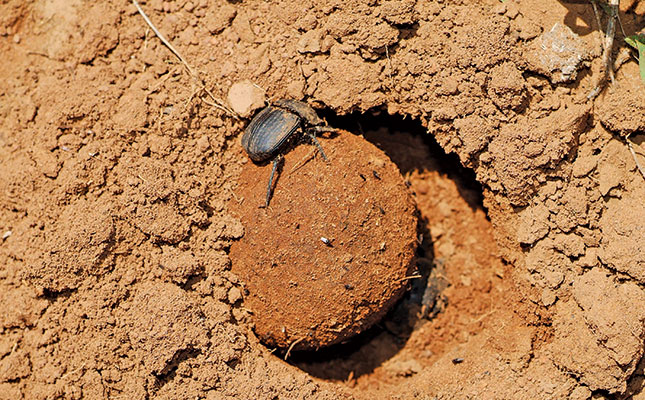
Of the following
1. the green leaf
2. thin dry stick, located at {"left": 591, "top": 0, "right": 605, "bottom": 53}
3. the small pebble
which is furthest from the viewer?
the small pebble

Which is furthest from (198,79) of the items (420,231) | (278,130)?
(420,231)

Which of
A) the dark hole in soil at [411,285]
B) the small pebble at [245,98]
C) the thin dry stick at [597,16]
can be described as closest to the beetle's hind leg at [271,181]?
the small pebble at [245,98]

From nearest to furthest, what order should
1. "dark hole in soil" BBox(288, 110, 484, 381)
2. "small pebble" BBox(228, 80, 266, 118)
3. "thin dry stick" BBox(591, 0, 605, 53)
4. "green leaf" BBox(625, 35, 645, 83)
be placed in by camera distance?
"green leaf" BBox(625, 35, 645, 83) < "thin dry stick" BBox(591, 0, 605, 53) < "small pebble" BBox(228, 80, 266, 118) < "dark hole in soil" BBox(288, 110, 484, 381)

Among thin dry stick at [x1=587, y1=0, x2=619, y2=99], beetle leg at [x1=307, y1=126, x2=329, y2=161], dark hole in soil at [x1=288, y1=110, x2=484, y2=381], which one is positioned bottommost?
dark hole in soil at [x1=288, y1=110, x2=484, y2=381]

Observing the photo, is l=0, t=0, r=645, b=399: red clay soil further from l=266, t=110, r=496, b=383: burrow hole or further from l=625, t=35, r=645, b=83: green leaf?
l=266, t=110, r=496, b=383: burrow hole

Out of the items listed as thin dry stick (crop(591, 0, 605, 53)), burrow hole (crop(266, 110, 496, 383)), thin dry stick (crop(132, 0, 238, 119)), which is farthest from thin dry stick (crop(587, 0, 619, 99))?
thin dry stick (crop(132, 0, 238, 119))

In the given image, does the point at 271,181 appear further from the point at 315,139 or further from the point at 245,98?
the point at 245,98
